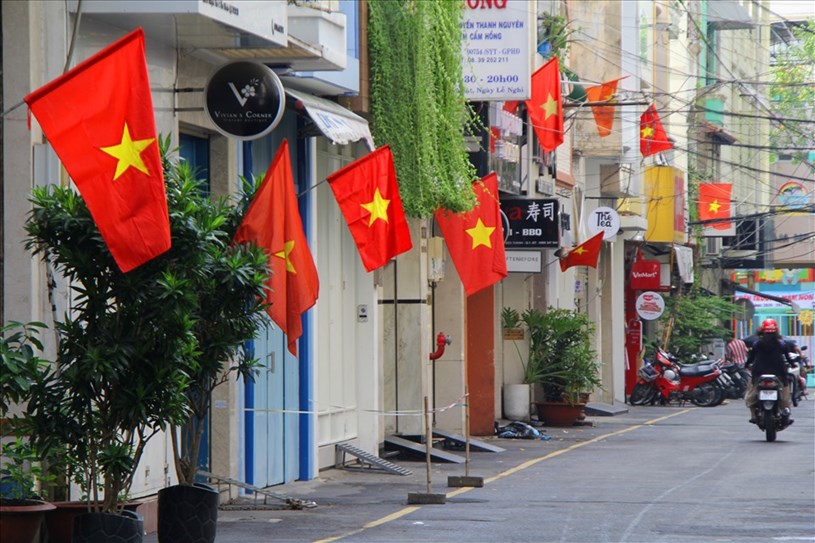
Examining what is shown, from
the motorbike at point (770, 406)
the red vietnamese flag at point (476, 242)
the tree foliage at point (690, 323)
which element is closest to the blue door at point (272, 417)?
the red vietnamese flag at point (476, 242)

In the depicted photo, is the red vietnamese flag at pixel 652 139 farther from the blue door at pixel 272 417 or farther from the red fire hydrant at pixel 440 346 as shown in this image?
the blue door at pixel 272 417

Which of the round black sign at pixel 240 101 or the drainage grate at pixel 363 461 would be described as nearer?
the round black sign at pixel 240 101

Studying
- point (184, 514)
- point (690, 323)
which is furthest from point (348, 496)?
point (690, 323)

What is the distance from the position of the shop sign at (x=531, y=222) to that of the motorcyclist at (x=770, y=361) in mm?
3982

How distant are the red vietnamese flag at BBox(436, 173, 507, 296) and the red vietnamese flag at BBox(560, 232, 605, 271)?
10314 mm

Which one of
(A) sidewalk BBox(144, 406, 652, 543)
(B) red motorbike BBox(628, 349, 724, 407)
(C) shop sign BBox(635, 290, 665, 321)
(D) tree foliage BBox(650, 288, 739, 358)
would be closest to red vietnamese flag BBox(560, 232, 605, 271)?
(A) sidewalk BBox(144, 406, 652, 543)

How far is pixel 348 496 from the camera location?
16.0 m

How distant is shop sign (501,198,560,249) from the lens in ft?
88.4

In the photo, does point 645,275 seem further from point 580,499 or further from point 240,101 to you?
point 240,101

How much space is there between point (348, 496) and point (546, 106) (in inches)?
489

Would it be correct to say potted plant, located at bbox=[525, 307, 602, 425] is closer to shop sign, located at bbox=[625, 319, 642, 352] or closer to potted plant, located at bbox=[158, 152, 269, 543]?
shop sign, located at bbox=[625, 319, 642, 352]

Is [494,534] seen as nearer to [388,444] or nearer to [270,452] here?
[270,452]

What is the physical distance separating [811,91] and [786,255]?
25493 millimetres

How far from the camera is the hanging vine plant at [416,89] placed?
19.1 metres
